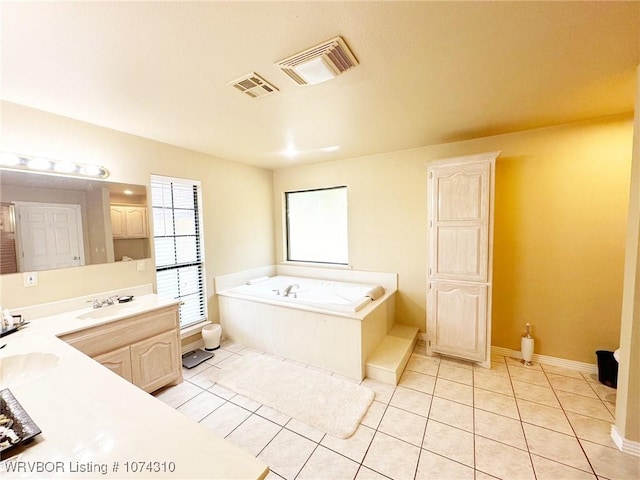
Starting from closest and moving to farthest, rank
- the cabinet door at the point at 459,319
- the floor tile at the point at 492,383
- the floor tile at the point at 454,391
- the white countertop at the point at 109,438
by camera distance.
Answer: the white countertop at the point at 109,438
the floor tile at the point at 454,391
the floor tile at the point at 492,383
the cabinet door at the point at 459,319

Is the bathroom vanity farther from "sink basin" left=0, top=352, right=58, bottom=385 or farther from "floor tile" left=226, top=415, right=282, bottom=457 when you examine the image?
"floor tile" left=226, top=415, right=282, bottom=457

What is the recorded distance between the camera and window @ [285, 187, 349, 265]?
397 cm

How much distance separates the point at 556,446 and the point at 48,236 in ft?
13.6

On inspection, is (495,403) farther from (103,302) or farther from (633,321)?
(103,302)

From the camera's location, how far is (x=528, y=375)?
2570 mm

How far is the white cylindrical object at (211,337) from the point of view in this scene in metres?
3.18

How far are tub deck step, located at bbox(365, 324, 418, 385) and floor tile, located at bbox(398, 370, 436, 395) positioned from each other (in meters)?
0.06

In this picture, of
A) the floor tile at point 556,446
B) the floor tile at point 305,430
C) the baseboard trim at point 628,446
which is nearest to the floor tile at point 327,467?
the floor tile at point 305,430

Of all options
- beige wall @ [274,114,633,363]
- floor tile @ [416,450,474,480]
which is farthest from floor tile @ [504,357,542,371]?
floor tile @ [416,450,474,480]

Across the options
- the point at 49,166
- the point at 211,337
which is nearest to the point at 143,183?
the point at 49,166

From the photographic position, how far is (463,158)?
261 centimetres

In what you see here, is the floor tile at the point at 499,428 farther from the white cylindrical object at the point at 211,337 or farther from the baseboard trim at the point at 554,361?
the white cylindrical object at the point at 211,337

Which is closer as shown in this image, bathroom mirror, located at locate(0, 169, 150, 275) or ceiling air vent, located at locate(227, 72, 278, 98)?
ceiling air vent, located at locate(227, 72, 278, 98)

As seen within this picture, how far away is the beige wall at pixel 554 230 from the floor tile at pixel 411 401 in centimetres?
118
